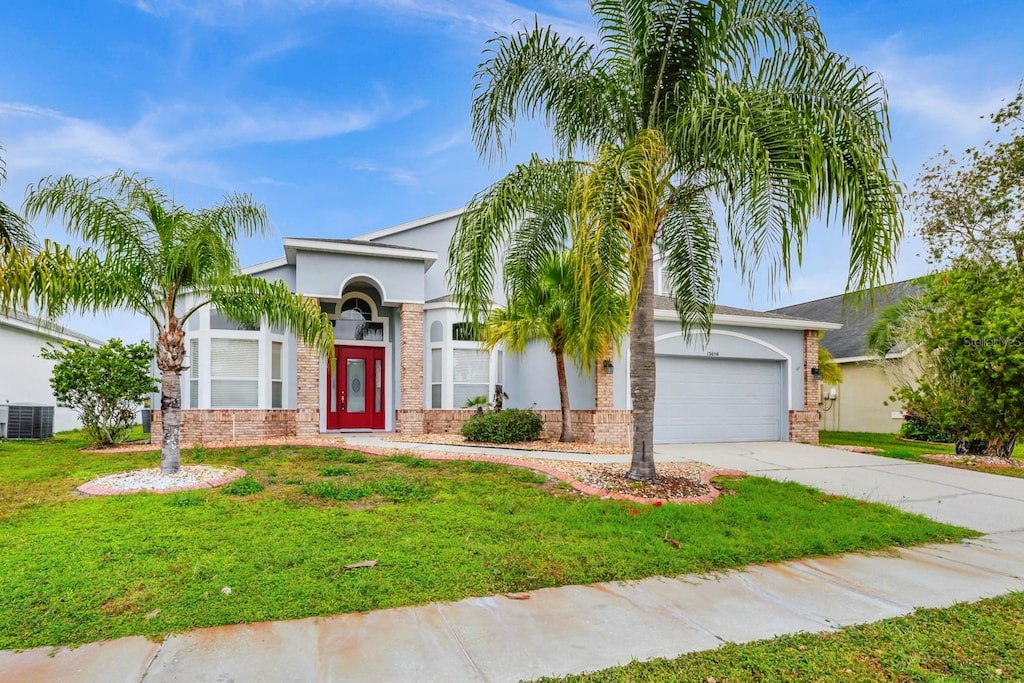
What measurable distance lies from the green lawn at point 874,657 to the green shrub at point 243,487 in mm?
5529

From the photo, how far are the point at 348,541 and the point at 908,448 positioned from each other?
15.2 metres

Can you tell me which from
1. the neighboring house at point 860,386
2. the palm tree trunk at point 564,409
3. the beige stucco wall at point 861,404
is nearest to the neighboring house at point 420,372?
the palm tree trunk at point 564,409

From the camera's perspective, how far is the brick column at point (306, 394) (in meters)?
13.5

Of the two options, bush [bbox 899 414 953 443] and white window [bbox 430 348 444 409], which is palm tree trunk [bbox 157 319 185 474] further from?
bush [bbox 899 414 953 443]

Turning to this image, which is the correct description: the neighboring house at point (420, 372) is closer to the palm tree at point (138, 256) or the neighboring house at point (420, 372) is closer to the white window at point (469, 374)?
the white window at point (469, 374)

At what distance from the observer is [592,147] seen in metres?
7.85

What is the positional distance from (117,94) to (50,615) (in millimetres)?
11779

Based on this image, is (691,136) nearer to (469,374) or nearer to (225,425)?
(469,374)

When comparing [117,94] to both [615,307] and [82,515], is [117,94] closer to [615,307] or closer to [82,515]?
[82,515]

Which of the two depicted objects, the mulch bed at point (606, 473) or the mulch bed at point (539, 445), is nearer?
the mulch bed at point (606, 473)

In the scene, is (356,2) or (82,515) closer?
(82,515)

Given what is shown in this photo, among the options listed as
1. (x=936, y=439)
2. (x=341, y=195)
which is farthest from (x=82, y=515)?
(x=936, y=439)

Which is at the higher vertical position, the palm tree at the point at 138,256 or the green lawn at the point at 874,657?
the palm tree at the point at 138,256

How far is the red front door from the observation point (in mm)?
15195
